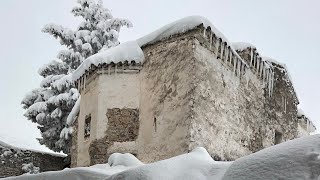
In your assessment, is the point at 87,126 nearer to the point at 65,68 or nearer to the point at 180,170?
the point at 65,68

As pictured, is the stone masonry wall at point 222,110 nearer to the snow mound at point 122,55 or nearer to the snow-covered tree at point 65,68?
the snow mound at point 122,55

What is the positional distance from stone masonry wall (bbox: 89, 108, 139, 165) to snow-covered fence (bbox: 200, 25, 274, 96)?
2.70 metres

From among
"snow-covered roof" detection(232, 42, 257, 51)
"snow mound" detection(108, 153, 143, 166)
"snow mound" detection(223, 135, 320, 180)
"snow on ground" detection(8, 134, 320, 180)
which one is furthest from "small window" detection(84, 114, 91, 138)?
"snow mound" detection(223, 135, 320, 180)

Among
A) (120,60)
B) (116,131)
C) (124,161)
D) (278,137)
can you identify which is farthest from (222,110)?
(124,161)

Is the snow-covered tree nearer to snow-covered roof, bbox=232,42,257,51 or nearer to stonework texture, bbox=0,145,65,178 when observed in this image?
stonework texture, bbox=0,145,65,178

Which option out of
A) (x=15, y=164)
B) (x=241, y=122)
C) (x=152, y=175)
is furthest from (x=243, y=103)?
(x=152, y=175)

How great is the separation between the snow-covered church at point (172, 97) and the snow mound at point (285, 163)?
8.92 meters

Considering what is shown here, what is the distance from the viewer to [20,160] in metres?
19.3

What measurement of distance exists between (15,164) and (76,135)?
4.78 m

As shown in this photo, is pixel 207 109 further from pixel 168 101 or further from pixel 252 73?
pixel 252 73

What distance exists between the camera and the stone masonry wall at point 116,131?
12.7m

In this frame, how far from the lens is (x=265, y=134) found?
15.3m

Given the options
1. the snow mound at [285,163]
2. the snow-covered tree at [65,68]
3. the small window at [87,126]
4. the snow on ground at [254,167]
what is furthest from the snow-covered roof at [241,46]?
the snow mound at [285,163]

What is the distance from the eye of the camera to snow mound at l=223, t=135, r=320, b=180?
207 centimetres
